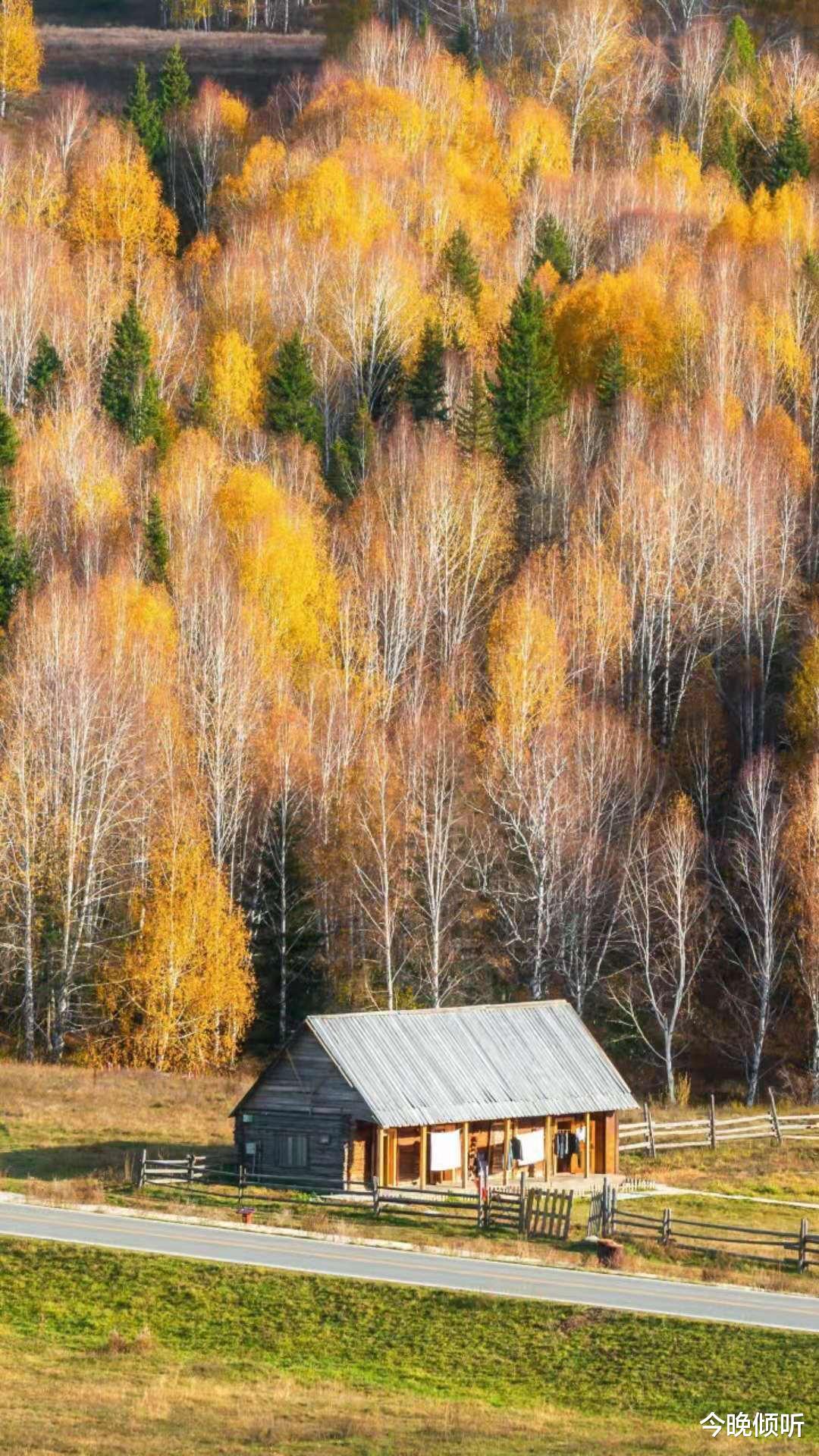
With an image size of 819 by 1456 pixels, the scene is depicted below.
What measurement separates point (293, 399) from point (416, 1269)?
2501 inches

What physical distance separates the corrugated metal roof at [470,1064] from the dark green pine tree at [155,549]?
33.4 meters

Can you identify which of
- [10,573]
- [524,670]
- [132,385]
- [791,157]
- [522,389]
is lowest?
[524,670]

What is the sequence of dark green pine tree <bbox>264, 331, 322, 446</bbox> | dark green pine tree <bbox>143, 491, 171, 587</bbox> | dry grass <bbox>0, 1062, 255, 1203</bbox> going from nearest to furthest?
1. dry grass <bbox>0, 1062, 255, 1203</bbox>
2. dark green pine tree <bbox>143, 491, 171, 587</bbox>
3. dark green pine tree <bbox>264, 331, 322, 446</bbox>

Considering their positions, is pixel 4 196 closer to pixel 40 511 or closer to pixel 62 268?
pixel 62 268

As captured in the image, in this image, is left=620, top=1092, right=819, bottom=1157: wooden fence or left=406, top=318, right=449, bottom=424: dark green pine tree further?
left=406, top=318, right=449, bottom=424: dark green pine tree

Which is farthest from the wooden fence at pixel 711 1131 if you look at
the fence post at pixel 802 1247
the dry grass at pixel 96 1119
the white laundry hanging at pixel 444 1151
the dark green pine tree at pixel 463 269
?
the dark green pine tree at pixel 463 269

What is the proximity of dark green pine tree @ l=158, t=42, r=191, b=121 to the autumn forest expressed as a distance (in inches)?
510

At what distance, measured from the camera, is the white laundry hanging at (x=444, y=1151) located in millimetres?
49156

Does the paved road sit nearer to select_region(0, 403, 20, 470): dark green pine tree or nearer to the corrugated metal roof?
the corrugated metal roof

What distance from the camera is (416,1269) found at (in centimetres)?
3828

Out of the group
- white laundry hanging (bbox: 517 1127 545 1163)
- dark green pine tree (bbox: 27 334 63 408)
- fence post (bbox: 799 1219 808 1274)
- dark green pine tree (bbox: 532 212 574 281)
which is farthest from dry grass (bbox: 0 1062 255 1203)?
dark green pine tree (bbox: 532 212 574 281)

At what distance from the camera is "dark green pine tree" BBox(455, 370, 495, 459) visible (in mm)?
92250

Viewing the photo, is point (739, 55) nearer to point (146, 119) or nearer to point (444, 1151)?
point (146, 119)

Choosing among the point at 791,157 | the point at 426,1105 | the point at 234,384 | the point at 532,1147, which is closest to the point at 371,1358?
the point at 426,1105
